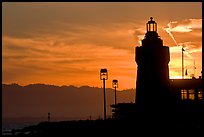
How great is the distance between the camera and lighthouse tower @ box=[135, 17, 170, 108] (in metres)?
35.1

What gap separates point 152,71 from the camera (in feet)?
115

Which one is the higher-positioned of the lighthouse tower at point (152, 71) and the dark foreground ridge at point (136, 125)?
the lighthouse tower at point (152, 71)

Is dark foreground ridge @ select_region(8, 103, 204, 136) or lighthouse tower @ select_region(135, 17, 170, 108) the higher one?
lighthouse tower @ select_region(135, 17, 170, 108)

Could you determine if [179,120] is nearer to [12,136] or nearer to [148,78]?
[148,78]

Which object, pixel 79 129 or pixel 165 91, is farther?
pixel 165 91

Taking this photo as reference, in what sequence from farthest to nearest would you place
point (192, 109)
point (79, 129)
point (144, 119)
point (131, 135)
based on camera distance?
point (192, 109) → point (144, 119) → point (79, 129) → point (131, 135)

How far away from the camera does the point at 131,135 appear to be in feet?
94.5

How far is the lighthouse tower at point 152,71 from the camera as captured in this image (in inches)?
1382

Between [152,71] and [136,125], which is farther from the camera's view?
[152,71]

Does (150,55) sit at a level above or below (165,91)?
above

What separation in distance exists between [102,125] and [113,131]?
2.41 metres

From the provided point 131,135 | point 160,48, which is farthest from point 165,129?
point 160,48

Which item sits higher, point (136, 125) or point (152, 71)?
point (152, 71)

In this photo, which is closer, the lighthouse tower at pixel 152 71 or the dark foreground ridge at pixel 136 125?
the dark foreground ridge at pixel 136 125
